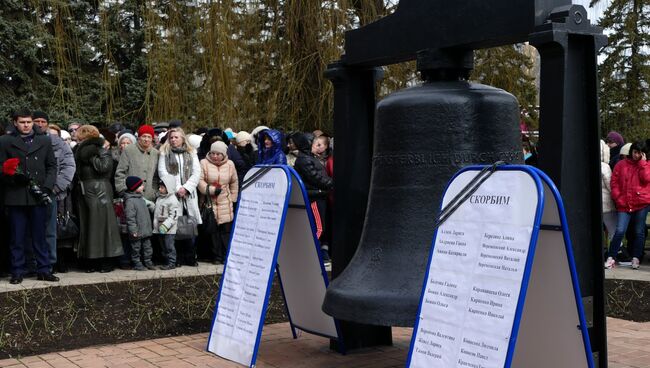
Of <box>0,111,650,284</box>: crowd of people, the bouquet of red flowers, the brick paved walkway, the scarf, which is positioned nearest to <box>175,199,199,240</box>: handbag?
<box>0,111,650,284</box>: crowd of people

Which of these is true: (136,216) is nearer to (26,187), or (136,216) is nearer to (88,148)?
(88,148)

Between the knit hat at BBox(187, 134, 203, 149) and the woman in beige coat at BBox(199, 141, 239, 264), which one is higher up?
the knit hat at BBox(187, 134, 203, 149)

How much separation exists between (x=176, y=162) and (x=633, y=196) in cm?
594

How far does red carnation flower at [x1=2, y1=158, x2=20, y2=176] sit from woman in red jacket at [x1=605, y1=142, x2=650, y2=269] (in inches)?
292

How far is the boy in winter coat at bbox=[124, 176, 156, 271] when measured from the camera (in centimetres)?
1023

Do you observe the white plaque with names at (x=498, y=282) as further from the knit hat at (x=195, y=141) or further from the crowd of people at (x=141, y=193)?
the knit hat at (x=195, y=141)

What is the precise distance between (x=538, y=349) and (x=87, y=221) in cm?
719

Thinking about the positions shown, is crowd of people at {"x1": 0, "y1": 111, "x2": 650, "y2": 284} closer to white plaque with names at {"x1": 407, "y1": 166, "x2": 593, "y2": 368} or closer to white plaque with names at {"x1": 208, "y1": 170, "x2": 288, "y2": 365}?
white plaque with names at {"x1": 208, "y1": 170, "x2": 288, "y2": 365}

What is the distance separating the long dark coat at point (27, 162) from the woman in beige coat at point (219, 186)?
87.3 inches

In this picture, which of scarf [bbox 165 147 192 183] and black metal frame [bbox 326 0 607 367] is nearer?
black metal frame [bbox 326 0 607 367]

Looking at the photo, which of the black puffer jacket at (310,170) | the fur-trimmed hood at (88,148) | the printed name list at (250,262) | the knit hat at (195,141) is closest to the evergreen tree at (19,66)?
the knit hat at (195,141)

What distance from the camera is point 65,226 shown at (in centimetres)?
998

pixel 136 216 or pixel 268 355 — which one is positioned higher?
pixel 136 216

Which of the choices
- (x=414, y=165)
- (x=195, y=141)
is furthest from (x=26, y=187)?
(x=414, y=165)
